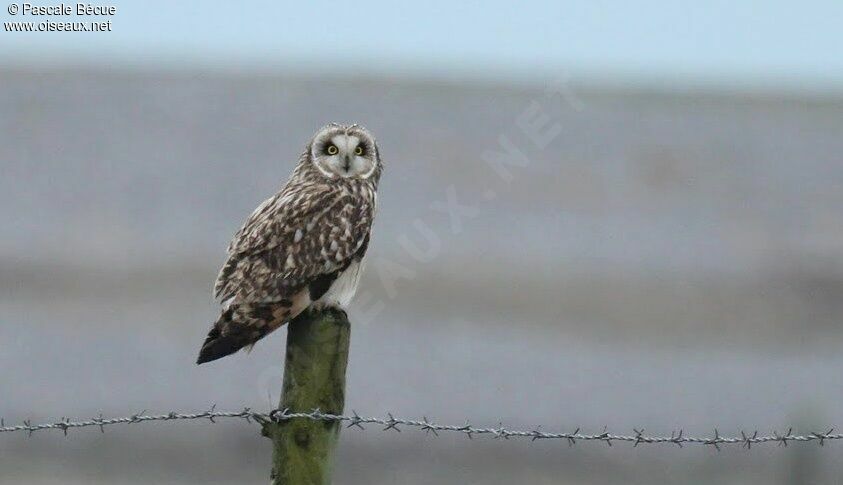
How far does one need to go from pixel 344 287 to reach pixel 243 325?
0.67m

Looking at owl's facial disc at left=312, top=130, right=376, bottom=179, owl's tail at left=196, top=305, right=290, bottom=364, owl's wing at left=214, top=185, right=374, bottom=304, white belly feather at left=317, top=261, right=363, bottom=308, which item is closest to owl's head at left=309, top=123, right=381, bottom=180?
owl's facial disc at left=312, top=130, right=376, bottom=179

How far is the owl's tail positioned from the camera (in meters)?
5.84

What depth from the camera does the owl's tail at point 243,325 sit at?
584cm

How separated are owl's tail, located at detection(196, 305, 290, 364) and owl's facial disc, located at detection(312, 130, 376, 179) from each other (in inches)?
43.1

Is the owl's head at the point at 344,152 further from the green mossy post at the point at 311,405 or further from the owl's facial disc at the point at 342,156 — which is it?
the green mossy post at the point at 311,405

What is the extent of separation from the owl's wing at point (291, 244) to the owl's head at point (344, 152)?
22cm

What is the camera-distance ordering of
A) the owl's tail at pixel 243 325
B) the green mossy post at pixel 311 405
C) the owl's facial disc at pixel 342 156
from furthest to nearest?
the owl's facial disc at pixel 342 156
the owl's tail at pixel 243 325
the green mossy post at pixel 311 405

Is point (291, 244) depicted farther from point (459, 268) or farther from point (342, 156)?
point (459, 268)

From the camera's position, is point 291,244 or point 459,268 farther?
point 459,268

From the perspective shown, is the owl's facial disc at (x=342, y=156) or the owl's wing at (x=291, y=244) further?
the owl's facial disc at (x=342, y=156)

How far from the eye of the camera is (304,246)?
633cm

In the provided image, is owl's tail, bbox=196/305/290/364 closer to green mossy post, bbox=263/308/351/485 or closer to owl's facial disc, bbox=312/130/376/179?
green mossy post, bbox=263/308/351/485

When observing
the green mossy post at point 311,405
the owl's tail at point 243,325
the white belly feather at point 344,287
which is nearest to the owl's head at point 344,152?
the white belly feather at point 344,287

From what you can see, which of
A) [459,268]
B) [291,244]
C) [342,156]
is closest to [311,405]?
[291,244]
